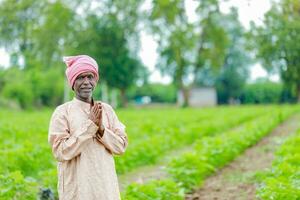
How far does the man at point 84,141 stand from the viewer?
3865 mm

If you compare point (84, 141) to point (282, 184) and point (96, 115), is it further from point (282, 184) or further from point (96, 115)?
point (282, 184)

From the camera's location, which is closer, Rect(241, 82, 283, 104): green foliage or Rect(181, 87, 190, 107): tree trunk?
Rect(181, 87, 190, 107): tree trunk

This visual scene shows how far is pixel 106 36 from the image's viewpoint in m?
46.2

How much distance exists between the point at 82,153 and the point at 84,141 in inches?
4.9

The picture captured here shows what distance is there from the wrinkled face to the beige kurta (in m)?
0.06

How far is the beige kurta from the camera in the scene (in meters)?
3.86

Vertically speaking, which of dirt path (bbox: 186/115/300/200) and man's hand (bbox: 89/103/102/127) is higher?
man's hand (bbox: 89/103/102/127)

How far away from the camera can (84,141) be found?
12.7 ft

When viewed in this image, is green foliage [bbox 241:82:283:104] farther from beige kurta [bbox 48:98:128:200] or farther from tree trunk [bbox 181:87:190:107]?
beige kurta [bbox 48:98:128:200]

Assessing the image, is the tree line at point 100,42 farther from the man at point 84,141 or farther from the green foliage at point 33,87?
the man at point 84,141

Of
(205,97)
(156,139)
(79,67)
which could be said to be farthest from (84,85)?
→ (205,97)

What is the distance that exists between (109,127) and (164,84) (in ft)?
239

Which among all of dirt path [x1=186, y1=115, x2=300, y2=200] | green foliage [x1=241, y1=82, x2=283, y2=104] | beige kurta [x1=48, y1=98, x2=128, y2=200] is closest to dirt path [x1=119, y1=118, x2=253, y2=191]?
dirt path [x1=186, y1=115, x2=300, y2=200]

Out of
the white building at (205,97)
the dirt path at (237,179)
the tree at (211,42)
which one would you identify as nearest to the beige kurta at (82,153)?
the dirt path at (237,179)
